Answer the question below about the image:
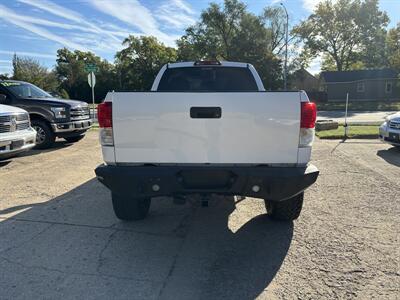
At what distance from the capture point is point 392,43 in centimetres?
5338

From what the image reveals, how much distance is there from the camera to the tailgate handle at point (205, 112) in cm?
365

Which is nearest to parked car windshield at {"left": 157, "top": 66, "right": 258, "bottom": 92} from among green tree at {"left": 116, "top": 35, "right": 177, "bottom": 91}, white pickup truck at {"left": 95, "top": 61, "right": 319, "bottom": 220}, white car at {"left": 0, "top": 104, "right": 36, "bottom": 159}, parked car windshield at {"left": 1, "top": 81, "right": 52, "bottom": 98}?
white pickup truck at {"left": 95, "top": 61, "right": 319, "bottom": 220}

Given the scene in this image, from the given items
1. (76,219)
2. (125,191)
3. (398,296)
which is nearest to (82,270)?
(125,191)

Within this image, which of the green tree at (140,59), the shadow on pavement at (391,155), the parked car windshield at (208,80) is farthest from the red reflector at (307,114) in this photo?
the green tree at (140,59)

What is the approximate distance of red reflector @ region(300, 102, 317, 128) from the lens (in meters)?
3.63

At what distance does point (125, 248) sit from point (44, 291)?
1013 millimetres

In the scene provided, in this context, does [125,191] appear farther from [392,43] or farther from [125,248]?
[392,43]

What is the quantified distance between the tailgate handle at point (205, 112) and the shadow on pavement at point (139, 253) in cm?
140

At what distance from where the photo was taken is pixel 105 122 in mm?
3721

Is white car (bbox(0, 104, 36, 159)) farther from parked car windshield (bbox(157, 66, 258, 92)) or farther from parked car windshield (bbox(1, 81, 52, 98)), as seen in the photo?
parked car windshield (bbox(157, 66, 258, 92))

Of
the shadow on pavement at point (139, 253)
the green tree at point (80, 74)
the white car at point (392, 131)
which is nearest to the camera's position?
the shadow on pavement at point (139, 253)

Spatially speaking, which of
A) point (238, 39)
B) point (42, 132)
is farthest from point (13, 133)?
point (238, 39)

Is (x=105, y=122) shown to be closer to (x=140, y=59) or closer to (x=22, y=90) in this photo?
(x=22, y=90)

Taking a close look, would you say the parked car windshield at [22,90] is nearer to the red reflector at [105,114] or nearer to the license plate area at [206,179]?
the red reflector at [105,114]
